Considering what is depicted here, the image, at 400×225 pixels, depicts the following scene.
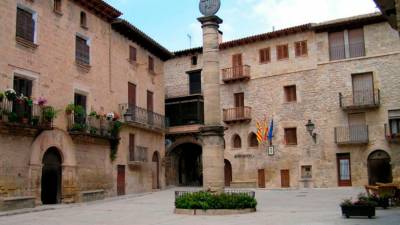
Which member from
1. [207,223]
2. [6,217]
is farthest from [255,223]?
[6,217]

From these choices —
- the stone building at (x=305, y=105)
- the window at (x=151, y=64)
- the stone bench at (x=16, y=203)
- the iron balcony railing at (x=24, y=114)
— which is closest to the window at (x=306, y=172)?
the stone building at (x=305, y=105)

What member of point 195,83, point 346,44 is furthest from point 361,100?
point 195,83

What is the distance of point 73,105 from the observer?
22.8m

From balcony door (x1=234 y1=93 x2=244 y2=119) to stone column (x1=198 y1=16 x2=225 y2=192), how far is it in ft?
61.4

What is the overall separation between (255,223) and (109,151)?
14.7 metres

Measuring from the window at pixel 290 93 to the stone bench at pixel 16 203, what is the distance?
66.9 feet

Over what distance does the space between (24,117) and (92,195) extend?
20.8 feet

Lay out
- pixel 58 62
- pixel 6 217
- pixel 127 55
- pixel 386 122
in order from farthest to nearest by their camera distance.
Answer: pixel 386 122
pixel 127 55
pixel 58 62
pixel 6 217

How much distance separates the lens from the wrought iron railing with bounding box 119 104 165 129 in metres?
27.4

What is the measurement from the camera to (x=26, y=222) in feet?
49.2

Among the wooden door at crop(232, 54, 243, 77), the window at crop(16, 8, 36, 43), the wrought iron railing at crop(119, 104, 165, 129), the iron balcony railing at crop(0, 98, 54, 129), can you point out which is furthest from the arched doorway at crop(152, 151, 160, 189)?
the window at crop(16, 8, 36, 43)

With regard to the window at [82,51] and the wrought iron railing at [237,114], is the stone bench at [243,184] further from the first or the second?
the window at [82,51]

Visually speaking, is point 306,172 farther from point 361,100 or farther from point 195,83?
point 195,83

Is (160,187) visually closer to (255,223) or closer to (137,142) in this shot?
(137,142)
